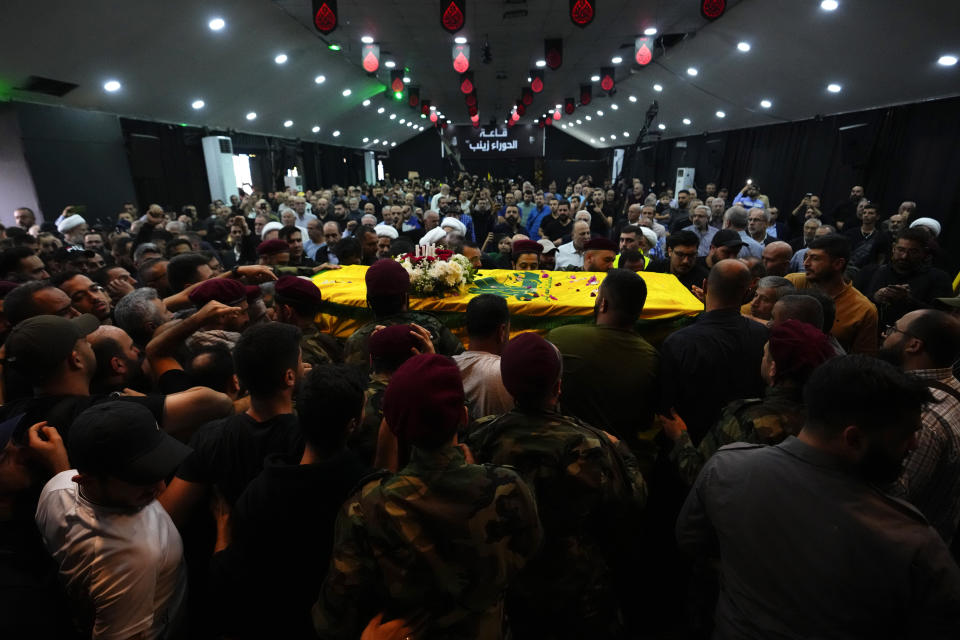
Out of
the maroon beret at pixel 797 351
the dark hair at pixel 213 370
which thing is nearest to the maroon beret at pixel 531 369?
the maroon beret at pixel 797 351

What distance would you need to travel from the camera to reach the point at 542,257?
5082 mm

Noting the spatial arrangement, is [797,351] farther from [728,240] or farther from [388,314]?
[728,240]

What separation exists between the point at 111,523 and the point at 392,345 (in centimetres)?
108

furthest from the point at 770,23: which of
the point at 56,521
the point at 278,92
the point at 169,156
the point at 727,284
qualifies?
the point at 169,156

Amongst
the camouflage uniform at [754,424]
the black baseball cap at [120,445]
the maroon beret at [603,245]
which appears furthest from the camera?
the maroon beret at [603,245]

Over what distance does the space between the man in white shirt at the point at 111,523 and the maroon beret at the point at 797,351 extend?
6.99 feet

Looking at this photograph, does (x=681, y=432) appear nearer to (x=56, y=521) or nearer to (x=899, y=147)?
(x=56, y=521)

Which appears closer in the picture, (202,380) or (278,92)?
(202,380)

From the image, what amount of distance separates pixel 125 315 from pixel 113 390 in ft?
2.00

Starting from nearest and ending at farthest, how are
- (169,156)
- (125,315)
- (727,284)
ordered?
(727,284)
(125,315)
(169,156)

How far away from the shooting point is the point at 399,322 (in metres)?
2.68

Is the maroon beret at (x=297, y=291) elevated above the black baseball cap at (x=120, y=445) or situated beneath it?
elevated above

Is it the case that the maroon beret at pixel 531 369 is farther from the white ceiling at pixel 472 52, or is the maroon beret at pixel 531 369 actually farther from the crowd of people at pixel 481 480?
the white ceiling at pixel 472 52

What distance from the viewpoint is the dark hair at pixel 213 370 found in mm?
2174
